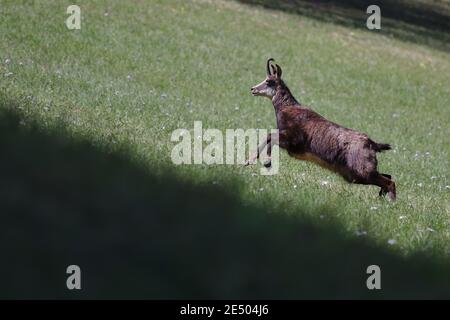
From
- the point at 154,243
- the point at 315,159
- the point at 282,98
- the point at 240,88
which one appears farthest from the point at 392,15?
the point at 154,243

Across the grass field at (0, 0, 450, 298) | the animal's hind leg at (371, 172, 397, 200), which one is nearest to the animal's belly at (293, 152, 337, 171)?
the grass field at (0, 0, 450, 298)

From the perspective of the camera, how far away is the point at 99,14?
21250mm

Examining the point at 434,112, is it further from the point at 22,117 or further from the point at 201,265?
the point at 201,265

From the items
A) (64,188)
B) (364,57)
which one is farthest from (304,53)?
(64,188)

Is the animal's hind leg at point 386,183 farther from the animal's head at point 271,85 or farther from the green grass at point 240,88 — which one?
the animal's head at point 271,85

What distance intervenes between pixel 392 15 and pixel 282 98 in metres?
26.8

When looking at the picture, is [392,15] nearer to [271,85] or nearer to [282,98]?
[271,85]

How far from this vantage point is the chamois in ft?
32.5

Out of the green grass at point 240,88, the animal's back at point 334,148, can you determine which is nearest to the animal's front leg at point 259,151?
the green grass at point 240,88

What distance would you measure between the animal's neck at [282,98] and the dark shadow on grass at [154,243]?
3.85 meters

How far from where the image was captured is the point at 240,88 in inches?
736

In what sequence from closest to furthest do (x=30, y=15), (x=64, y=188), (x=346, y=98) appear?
(x=64, y=188)
(x=30, y=15)
(x=346, y=98)
